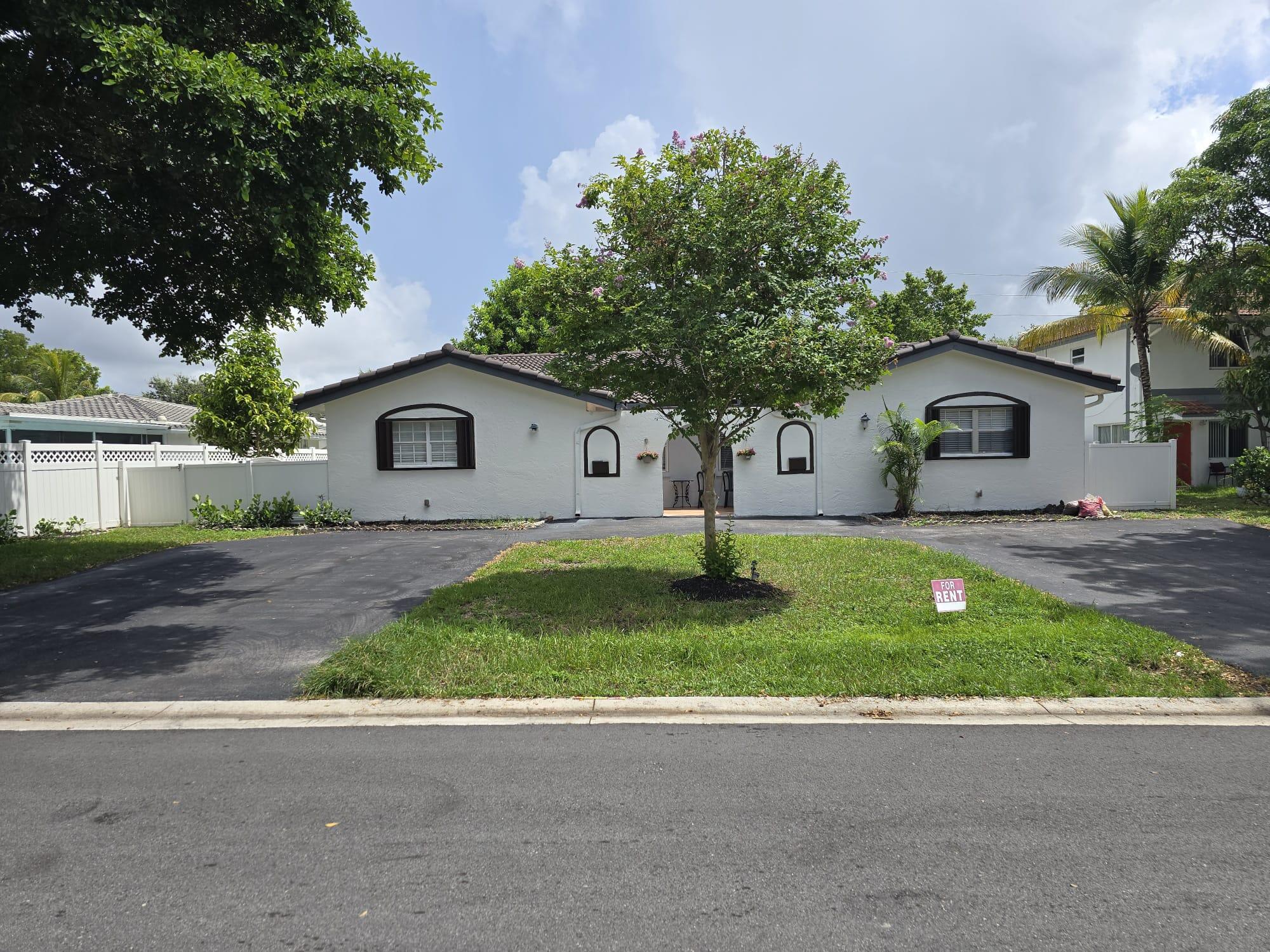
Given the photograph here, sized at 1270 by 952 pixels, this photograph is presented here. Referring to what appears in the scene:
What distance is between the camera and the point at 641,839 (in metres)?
3.61

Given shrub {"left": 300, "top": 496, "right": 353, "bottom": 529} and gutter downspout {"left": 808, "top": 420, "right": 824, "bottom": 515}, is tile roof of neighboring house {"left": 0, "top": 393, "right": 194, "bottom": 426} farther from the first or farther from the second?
gutter downspout {"left": 808, "top": 420, "right": 824, "bottom": 515}

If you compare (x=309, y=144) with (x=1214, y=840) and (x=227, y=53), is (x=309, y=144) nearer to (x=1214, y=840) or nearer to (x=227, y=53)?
(x=227, y=53)

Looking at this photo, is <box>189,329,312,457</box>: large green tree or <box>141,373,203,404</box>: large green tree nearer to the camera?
<box>189,329,312,457</box>: large green tree

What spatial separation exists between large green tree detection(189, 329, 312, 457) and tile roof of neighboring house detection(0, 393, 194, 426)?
10735 millimetres

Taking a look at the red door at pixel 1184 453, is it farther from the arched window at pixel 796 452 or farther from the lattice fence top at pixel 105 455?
the lattice fence top at pixel 105 455

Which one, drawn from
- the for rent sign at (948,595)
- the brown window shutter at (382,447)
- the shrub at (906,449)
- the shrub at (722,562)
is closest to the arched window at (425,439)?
the brown window shutter at (382,447)

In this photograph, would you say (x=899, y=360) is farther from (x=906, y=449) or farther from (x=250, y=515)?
(x=250, y=515)

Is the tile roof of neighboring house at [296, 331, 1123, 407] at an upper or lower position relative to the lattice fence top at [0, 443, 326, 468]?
upper

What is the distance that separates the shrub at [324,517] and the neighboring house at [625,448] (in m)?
0.34

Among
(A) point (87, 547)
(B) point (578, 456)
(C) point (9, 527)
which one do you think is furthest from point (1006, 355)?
(C) point (9, 527)

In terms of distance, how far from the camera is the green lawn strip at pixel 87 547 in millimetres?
10648

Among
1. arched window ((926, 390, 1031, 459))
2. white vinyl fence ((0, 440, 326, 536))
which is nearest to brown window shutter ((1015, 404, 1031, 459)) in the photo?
arched window ((926, 390, 1031, 459))

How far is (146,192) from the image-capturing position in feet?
31.9

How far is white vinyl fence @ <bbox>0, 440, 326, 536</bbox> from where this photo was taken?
15.2 meters
